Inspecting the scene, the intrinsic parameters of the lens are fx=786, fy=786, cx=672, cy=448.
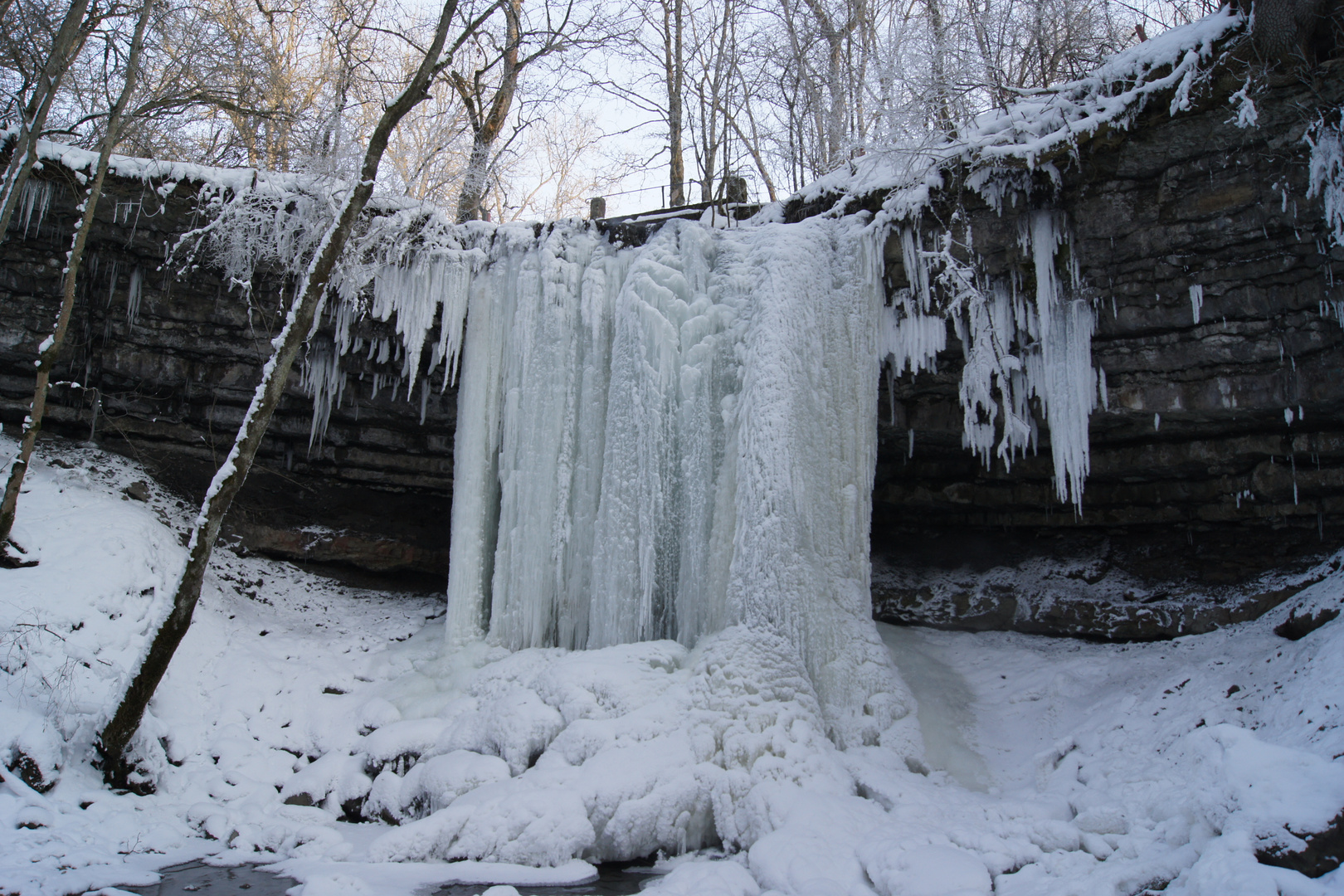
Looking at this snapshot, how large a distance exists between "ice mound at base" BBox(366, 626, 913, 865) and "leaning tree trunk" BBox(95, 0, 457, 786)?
187 cm

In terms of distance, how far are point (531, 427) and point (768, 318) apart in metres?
2.61

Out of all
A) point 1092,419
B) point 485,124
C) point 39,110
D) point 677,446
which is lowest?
point 677,446

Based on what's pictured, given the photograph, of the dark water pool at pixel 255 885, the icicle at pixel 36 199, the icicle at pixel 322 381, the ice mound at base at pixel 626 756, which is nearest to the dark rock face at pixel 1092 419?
the icicle at pixel 36 199

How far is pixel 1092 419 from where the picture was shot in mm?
7742

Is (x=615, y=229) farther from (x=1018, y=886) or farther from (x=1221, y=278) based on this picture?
(x=1018, y=886)

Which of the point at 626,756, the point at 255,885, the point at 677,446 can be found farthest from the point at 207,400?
the point at 626,756

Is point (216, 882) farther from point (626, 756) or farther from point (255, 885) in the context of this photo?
point (626, 756)

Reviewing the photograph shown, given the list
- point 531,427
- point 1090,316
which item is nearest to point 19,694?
point 531,427

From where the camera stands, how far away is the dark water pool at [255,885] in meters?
4.57

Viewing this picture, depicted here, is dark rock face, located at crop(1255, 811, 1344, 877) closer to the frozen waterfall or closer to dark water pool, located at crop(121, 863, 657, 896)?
the frozen waterfall

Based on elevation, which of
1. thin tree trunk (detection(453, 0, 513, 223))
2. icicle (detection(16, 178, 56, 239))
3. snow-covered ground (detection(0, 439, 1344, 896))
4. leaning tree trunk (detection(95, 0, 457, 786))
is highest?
thin tree trunk (detection(453, 0, 513, 223))

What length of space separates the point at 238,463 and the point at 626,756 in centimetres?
376

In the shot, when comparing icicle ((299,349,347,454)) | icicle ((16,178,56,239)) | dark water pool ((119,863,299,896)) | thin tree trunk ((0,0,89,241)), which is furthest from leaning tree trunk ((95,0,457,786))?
icicle ((16,178,56,239))

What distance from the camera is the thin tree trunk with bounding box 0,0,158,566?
6824 millimetres
